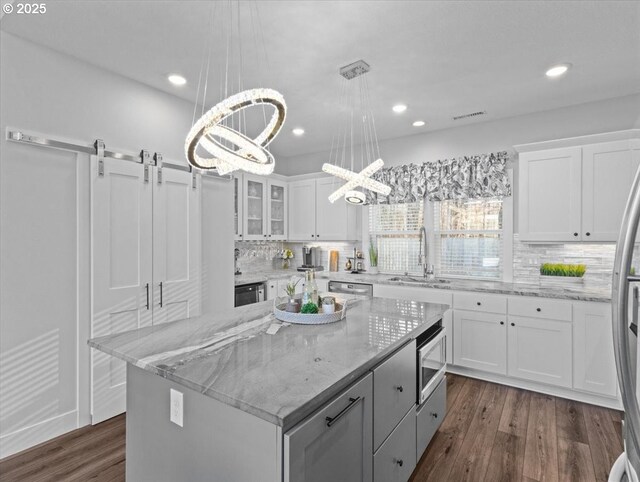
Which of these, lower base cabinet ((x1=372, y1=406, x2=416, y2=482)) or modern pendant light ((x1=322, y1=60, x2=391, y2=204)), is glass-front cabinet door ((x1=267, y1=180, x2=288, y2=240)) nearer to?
modern pendant light ((x1=322, y1=60, x2=391, y2=204))

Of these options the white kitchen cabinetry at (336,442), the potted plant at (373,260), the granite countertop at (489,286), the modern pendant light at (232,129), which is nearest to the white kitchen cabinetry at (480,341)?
the granite countertop at (489,286)

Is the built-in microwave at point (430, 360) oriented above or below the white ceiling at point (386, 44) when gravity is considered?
below

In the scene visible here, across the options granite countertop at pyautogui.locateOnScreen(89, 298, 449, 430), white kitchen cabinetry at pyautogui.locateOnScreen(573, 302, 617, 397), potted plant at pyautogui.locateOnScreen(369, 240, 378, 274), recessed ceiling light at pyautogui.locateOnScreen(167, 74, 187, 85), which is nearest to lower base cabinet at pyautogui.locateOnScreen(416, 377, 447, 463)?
granite countertop at pyautogui.locateOnScreen(89, 298, 449, 430)

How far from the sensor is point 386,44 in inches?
100

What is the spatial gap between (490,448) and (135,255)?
10.3 ft

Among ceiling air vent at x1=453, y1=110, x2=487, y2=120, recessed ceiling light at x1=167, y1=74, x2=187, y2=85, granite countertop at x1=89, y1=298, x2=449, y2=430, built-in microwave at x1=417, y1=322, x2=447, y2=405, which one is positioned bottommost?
built-in microwave at x1=417, y1=322, x2=447, y2=405

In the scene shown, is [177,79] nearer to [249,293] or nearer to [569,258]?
[249,293]

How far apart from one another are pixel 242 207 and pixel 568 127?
3.83m

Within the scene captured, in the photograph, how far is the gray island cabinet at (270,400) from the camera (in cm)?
116

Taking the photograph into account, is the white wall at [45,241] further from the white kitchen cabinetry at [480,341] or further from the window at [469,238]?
the window at [469,238]

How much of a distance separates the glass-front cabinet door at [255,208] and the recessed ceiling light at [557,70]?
11.3 feet

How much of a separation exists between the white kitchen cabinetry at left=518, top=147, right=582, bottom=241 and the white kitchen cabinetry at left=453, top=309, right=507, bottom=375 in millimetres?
982

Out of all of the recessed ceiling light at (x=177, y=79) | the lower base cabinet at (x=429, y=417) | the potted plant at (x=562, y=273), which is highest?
the recessed ceiling light at (x=177, y=79)

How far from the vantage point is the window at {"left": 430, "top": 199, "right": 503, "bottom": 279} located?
4.14 meters
